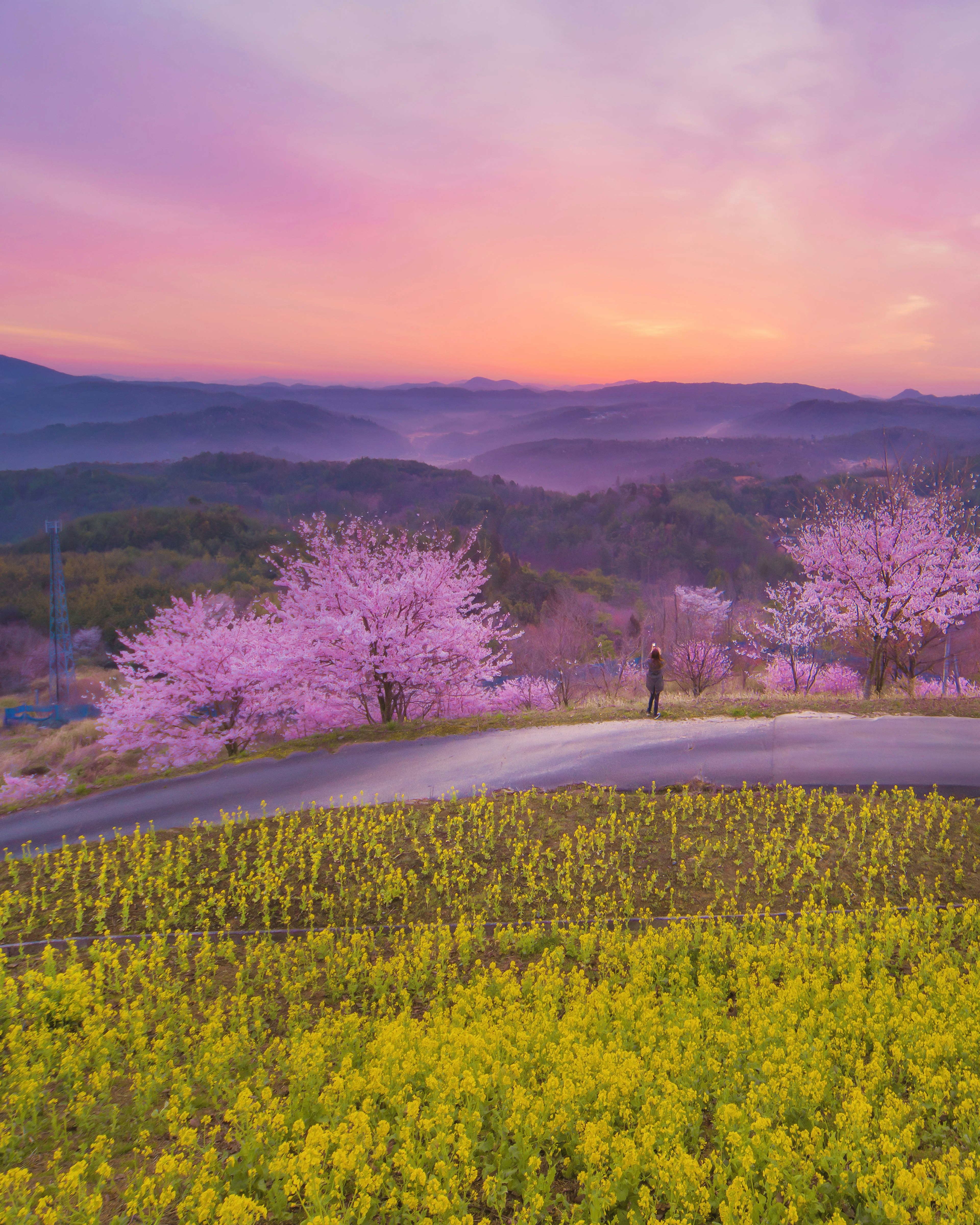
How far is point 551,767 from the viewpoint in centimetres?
1150

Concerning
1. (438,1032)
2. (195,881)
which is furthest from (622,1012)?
(195,881)

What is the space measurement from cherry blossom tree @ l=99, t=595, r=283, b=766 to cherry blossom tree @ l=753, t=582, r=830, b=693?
1656 cm

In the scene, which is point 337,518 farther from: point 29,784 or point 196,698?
point 196,698

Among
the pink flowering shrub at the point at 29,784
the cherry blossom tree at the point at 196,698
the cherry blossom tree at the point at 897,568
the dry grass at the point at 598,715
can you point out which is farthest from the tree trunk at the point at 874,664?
the pink flowering shrub at the point at 29,784

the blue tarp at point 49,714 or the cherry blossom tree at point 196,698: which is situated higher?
the cherry blossom tree at point 196,698

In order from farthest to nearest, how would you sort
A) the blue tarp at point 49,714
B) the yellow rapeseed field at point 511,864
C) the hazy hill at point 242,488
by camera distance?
the hazy hill at point 242,488
the blue tarp at point 49,714
the yellow rapeseed field at point 511,864

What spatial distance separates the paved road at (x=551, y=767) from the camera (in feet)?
34.9

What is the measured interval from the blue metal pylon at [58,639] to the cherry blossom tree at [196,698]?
27.3m

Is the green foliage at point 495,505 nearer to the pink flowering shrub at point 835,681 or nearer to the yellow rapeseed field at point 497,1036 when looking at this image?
the pink flowering shrub at point 835,681

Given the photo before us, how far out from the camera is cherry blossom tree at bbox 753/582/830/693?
23047 mm

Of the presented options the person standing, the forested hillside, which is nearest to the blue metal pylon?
the forested hillside

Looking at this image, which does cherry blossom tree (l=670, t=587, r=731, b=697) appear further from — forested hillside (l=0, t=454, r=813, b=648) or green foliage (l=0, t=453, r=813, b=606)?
green foliage (l=0, t=453, r=813, b=606)

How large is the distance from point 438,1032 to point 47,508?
144m

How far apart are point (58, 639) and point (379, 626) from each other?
40615 millimetres
